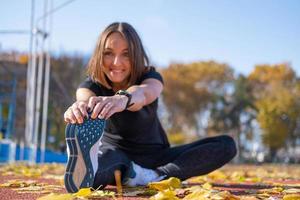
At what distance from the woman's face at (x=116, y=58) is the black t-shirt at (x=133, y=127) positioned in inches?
4.0

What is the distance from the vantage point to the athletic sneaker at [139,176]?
7.75 ft

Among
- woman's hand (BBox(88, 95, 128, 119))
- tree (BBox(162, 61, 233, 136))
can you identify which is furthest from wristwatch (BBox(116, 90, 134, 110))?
tree (BBox(162, 61, 233, 136))

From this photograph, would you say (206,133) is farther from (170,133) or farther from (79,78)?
(79,78)

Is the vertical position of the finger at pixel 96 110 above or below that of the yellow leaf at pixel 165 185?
above

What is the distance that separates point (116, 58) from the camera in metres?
2.48

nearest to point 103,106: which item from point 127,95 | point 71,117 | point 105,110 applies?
point 105,110

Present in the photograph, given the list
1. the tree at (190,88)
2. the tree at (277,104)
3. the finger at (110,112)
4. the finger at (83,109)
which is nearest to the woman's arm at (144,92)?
the finger at (110,112)

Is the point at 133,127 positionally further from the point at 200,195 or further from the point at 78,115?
the point at 200,195

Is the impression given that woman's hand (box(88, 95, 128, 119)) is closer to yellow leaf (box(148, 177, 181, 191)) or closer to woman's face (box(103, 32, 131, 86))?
yellow leaf (box(148, 177, 181, 191))

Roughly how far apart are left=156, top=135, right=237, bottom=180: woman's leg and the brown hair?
1.75 ft

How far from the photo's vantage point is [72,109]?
1.83 metres

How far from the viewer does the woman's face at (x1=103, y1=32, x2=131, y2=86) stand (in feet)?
8.15

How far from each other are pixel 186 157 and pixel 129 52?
0.70 metres

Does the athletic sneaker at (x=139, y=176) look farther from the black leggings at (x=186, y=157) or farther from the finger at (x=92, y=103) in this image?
the finger at (x=92, y=103)
